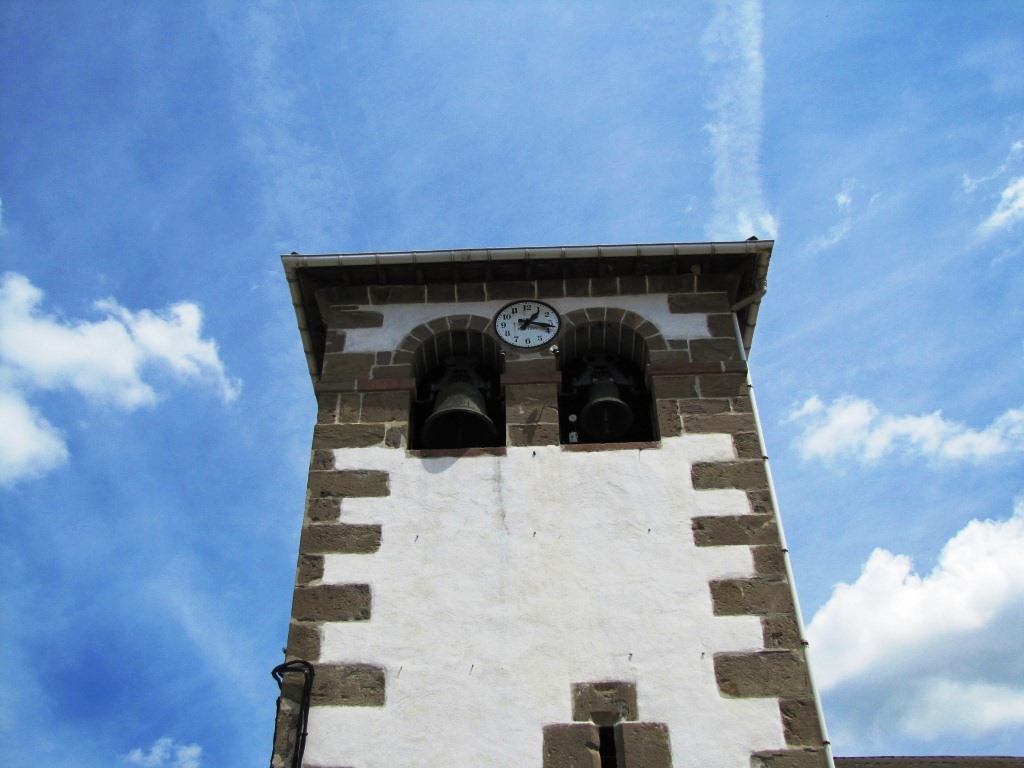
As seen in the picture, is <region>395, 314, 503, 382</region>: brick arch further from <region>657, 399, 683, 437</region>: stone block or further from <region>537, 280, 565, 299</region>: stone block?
<region>657, 399, 683, 437</region>: stone block

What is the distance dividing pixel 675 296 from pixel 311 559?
4.03m

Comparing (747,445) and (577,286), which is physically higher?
(577,286)

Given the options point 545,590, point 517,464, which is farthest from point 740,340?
point 545,590

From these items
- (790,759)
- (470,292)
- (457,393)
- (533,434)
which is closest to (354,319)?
(470,292)

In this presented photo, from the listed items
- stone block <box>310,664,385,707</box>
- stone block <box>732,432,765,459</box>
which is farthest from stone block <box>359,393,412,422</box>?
stone block <box>732,432,765,459</box>

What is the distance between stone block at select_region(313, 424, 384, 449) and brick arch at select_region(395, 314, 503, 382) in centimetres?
90

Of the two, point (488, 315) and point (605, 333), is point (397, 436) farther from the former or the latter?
point (605, 333)

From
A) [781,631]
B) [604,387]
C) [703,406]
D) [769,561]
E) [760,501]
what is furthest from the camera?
[604,387]

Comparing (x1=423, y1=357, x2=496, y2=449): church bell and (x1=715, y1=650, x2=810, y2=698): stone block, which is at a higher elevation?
(x1=423, y1=357, x2=496, y2=449): church bell

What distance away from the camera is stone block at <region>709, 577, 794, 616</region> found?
680cm

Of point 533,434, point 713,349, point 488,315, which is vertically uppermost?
point 488,315

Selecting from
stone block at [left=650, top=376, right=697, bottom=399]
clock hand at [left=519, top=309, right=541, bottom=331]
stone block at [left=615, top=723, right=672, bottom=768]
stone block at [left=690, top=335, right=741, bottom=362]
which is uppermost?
clock hand at [left=519, top=309, right=541, bottom=331]

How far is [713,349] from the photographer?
8625 millimetres

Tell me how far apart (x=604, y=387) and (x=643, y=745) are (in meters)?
3.12
